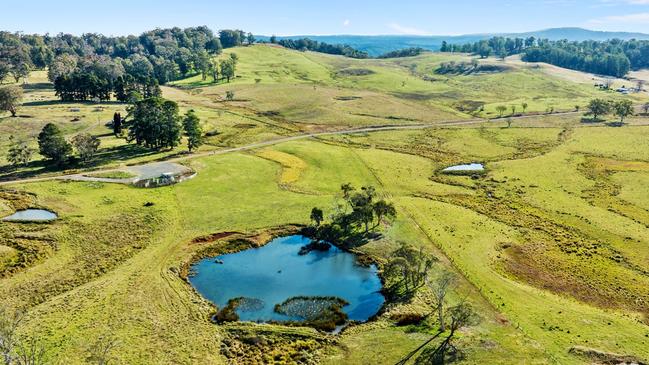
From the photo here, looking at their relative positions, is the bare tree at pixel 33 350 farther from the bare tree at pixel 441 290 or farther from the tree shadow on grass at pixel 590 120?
the tree shadow on grass at pixel 590 120

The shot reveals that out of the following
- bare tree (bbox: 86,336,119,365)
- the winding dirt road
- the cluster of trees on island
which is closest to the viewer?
bare tree (bbox: 86,336,119,365)

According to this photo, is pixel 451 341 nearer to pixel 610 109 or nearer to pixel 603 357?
pixel 603 357

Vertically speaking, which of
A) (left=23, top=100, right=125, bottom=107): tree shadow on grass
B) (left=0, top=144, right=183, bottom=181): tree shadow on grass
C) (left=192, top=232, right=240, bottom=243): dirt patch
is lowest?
(left=192, top=232, right=240, bottom=243): dirt patch

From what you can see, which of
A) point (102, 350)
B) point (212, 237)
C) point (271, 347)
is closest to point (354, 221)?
point (212, 237)

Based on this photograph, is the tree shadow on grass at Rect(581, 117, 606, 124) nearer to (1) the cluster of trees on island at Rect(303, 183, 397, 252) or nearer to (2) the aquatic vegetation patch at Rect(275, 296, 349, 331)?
(1) the cluster of trees on island at Rect(303, 183, 397, 252)

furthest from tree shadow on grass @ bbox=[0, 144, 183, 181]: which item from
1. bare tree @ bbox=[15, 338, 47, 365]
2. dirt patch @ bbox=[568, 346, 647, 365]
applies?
dirt patch @ bbox=[568, 346, 647, 365]
